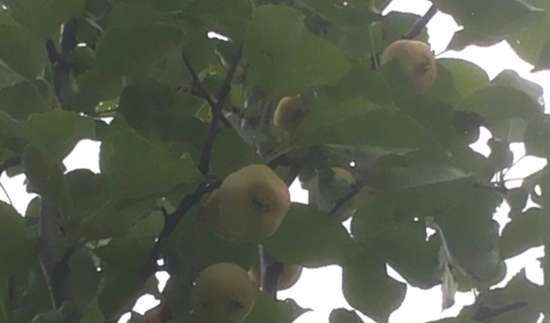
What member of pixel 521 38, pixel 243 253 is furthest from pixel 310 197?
pixel 521 38

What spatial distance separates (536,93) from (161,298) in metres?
0.37

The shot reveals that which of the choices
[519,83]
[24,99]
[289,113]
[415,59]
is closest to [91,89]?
[24,99]

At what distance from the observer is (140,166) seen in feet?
2.42

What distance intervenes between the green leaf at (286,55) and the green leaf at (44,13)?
140 millimetres

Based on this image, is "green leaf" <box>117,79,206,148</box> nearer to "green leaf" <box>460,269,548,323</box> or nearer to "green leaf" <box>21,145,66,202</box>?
"green leaf" <box>21,145,66,202</box>

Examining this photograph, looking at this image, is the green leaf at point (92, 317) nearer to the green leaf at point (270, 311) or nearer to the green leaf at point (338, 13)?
the green leaf at point (270, 311)

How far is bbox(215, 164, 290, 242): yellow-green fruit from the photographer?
0.74 metres

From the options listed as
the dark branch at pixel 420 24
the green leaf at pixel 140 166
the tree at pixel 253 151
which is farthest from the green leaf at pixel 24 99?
the dark branch at pixel 420 24

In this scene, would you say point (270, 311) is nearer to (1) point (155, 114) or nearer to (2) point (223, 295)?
(2) point (223, 295)

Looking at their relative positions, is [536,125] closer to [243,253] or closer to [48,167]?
[243,253]

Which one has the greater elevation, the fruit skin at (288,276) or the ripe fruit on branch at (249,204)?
the ripe fruit on branch at (249,204)

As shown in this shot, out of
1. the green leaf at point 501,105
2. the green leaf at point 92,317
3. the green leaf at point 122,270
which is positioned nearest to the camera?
the green leaf at point 92,317

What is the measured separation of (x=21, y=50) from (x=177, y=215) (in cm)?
17

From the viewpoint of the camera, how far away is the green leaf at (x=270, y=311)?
785mm
